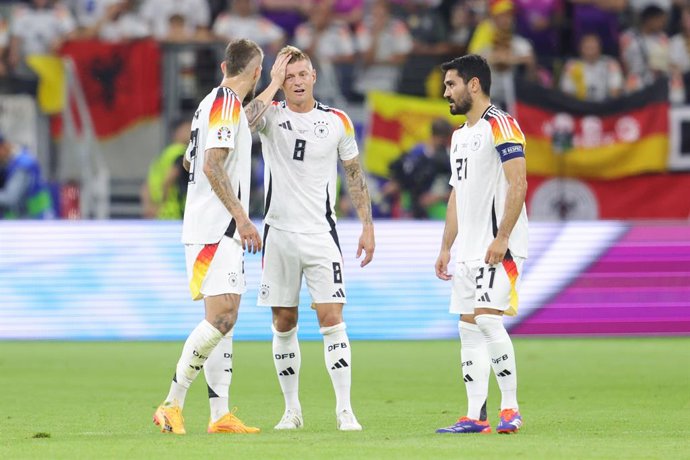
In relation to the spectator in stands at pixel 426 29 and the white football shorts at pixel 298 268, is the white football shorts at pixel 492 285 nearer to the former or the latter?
the white football shorts at pixel 298 268

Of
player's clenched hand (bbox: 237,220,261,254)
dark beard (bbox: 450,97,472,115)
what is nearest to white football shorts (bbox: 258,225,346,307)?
player's clenched hand (bbox: 237,220,261,254)

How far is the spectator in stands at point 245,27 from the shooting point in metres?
22.2

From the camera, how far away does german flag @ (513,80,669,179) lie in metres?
21.0

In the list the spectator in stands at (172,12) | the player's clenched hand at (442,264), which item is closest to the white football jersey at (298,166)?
the player's clenched hand at (442,264)

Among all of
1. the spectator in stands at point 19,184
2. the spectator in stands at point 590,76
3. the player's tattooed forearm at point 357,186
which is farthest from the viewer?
the spectator in stands at point 590,76

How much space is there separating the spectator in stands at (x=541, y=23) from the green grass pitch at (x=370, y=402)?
23.2 ft

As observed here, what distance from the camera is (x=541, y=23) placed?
75.1 ft

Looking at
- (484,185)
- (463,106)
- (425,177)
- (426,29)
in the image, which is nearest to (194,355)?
(484,185)

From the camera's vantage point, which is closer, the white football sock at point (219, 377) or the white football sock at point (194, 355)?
the white football sock at point (194, 355)

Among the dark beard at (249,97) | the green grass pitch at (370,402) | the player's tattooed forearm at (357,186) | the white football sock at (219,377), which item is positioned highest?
the dark beard at (249,97)

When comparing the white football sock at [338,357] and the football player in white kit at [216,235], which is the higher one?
the football player in white kit at [216,235]

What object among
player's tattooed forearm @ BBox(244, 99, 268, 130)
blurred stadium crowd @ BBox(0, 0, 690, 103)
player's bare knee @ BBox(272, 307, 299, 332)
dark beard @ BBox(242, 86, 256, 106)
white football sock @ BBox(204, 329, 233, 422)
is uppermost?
blurred stadium crowd @ BBox(0, 0, 690, 103)

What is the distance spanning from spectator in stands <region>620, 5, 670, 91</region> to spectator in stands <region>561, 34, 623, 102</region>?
0.31 m

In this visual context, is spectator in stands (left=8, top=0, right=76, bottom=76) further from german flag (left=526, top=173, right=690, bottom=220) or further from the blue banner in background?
german flag (left=526, top=173, right=690, bottom=220)
